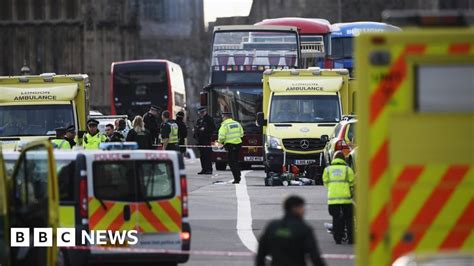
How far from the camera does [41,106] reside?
34.1 m

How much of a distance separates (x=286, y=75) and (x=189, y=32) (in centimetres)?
10342

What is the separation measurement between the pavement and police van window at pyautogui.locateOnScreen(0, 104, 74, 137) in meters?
2.98

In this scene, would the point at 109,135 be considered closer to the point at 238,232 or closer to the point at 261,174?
the point at 238,232

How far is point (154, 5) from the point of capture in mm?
143625

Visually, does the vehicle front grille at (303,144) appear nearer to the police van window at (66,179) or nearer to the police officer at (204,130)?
the police officer at (204,130)

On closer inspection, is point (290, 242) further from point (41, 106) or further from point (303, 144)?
point (303, 144)

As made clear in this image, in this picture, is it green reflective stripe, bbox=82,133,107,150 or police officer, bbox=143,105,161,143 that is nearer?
green reflective stripe, bbox=82,133,107,150

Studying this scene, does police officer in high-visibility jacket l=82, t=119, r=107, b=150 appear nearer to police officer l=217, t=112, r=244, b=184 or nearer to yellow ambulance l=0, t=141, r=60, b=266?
police officer l=217, t=112, r=244, b=184

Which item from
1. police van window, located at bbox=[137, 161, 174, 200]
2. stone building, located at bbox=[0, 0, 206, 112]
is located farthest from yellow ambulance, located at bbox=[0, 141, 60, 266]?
stone building, located at bbox=[0, 0, 206, 112]

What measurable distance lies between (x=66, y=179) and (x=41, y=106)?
50.9ft

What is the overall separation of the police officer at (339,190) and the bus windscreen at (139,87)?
3999 cm

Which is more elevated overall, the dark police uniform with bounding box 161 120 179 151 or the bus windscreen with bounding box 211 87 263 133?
the dark police uniform with bounding box 161 120 179 151

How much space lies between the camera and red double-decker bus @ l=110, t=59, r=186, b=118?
62.9 metres

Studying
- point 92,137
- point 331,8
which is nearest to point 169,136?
point 92,137
